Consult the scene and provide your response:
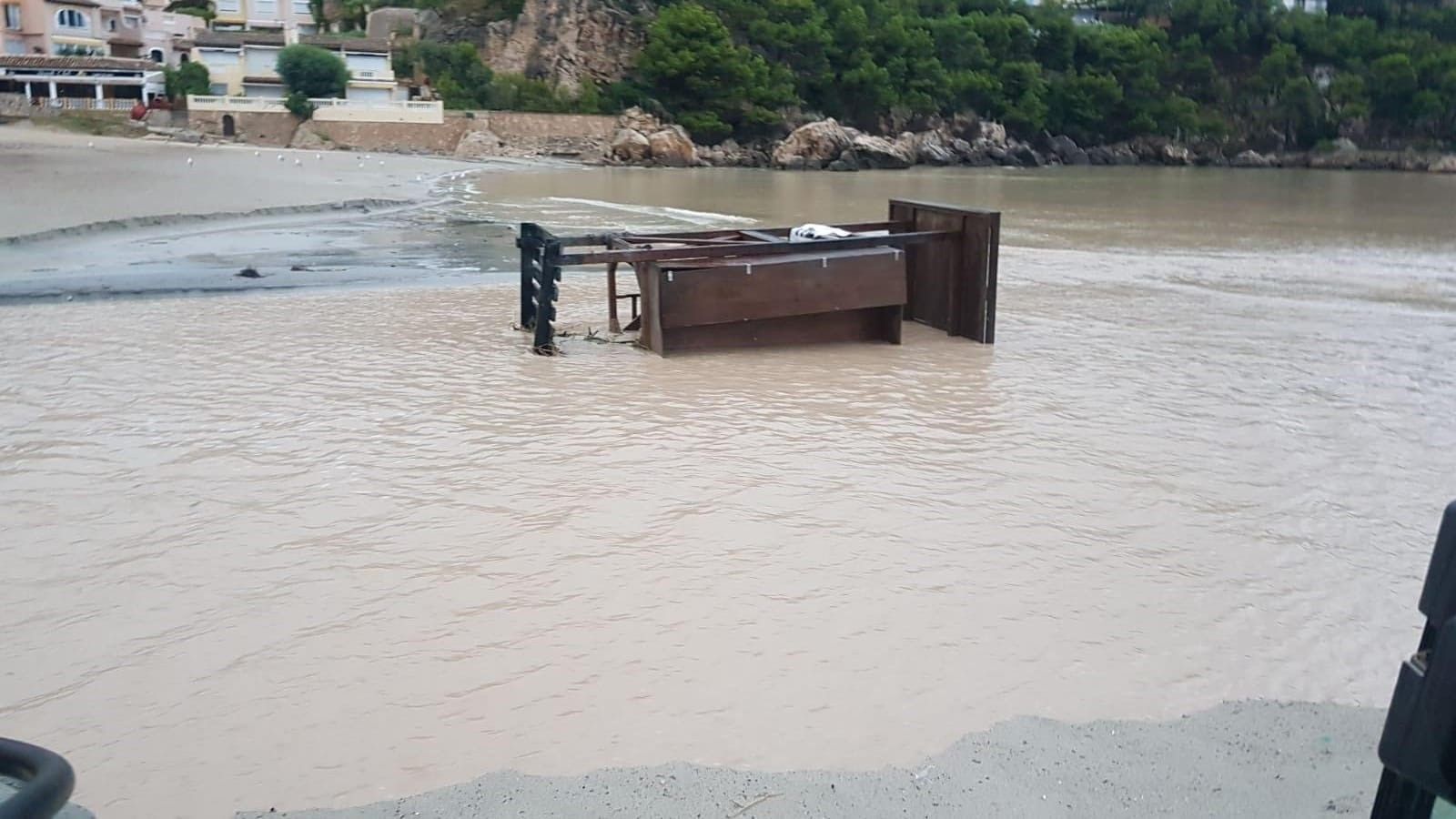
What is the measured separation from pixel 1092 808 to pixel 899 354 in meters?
7.72

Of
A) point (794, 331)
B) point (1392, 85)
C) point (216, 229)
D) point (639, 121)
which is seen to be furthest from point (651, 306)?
point (1392, 85)

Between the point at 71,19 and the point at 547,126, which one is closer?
the point at 547,126

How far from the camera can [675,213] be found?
28.6 meters

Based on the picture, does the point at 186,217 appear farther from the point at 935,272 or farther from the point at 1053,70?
the point at 1053,70

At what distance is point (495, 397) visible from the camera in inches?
367

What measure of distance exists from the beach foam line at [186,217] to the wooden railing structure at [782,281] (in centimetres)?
1080

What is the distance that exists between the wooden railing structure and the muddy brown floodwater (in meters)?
0.29

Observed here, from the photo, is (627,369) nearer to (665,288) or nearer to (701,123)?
(665,288)

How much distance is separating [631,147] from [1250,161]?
49.4 metres

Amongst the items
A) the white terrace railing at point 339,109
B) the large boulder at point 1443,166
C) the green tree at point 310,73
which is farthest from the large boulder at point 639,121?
the large boulder at point 1443,166

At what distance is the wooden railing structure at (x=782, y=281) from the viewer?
10797 mm

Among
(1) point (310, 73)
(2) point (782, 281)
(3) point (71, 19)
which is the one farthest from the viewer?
(3) point (71, 19)

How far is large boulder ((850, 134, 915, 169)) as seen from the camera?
6500 centimetres

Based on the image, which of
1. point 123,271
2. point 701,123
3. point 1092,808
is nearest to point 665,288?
point 1092,808
